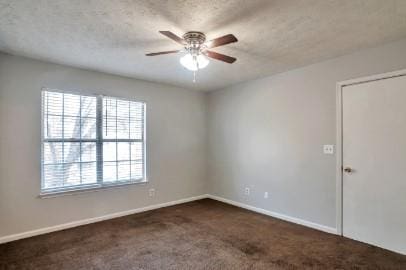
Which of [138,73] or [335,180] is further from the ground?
[138,73]

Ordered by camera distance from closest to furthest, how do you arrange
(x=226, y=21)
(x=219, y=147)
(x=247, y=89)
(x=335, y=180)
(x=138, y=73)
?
A: 1. (x=226, y=21)
2. (x=335, y=180)
3. (x=138, y=73)
4. (x=247, y=89)
5. (x=219, y=147)

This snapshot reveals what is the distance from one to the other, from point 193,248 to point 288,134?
2230mm

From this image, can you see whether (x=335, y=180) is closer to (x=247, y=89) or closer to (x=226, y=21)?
(x=247, y=89)

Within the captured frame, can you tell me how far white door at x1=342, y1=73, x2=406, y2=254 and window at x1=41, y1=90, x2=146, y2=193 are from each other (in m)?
3.30

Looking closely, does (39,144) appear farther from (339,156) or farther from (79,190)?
(339,156)

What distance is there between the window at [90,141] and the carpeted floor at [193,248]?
0.74 m

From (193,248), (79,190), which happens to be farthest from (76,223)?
(193,248)

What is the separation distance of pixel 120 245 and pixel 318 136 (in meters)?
3.05

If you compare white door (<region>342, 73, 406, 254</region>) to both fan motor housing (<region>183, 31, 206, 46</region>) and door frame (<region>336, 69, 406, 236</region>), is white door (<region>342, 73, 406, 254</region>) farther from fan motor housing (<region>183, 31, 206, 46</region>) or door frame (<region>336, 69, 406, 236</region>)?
fan motor housing (<region>183, 31, 206, 46</region>)

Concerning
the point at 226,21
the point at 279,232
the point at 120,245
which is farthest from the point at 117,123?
the point at 279,232

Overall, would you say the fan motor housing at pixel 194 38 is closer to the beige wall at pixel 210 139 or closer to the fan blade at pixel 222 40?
the fan blade at pixel 222 40

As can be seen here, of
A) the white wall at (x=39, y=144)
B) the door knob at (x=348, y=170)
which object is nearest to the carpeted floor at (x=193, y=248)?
the white wall at (x=39, y=144)

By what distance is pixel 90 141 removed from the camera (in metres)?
3.69

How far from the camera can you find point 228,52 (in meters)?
2.98
